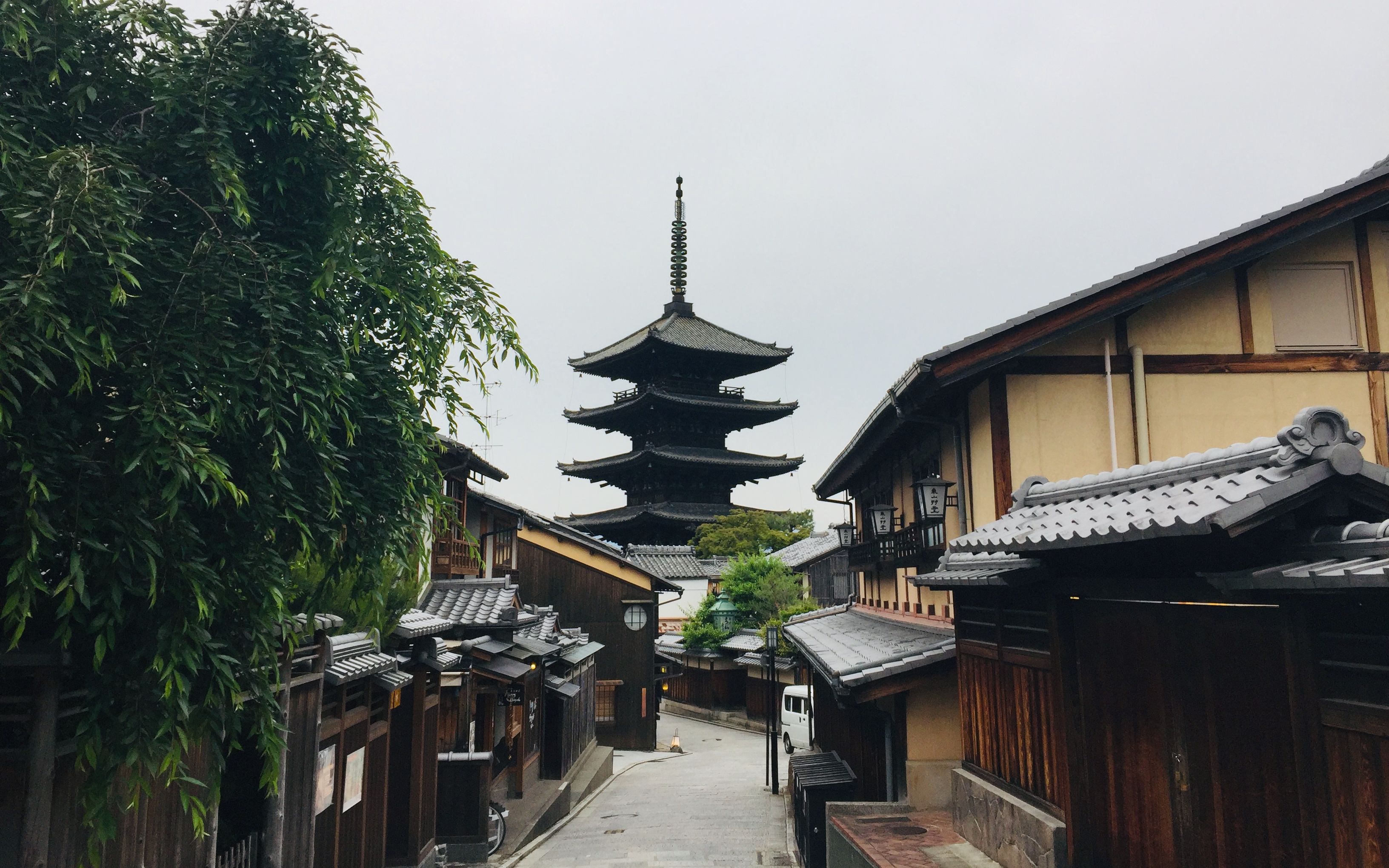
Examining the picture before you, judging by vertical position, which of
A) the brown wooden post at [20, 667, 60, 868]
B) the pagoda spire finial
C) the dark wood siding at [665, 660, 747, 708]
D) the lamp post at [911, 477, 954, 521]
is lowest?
the dark wood siding at [665, 660, 747, 708]

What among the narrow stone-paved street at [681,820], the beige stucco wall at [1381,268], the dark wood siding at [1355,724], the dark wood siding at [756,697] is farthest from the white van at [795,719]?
the dark wood siding at [1355,724]

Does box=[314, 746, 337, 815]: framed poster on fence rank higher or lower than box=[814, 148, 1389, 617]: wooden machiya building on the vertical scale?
lower

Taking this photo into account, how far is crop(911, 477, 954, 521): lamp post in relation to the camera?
12.6 meters

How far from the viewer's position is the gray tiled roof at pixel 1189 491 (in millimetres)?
4859

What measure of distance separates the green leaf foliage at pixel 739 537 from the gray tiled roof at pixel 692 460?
2563 mm

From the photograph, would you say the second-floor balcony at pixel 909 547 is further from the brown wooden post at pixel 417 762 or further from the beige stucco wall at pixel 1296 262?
the brown wooden post at pixel 417 762

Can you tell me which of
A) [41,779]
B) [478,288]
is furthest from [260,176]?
[41,779]

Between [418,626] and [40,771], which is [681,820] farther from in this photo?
[40,771]

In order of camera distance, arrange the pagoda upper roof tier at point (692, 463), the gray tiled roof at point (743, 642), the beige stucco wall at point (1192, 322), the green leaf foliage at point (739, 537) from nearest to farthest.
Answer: the beige stucco wall at point (1192, 322)
the gray tiled roof at point (743, 642)
the green leaf foliage at point (739, 537)
the pagoda upper roof tier at point (692, 463)

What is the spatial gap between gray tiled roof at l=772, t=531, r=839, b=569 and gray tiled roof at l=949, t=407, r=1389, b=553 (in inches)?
1123

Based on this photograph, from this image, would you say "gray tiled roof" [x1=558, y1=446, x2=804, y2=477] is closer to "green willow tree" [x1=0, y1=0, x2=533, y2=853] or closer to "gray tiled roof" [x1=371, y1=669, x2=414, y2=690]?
"gray tiled roof" [x1=371, y1=669, x2=414, y2=690]

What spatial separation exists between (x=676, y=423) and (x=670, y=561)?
7541mm

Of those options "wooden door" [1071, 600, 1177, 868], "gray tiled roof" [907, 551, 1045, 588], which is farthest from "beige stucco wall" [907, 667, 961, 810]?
"wooden door" [1071, 600, 1177, 868]

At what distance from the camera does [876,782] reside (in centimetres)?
1398
